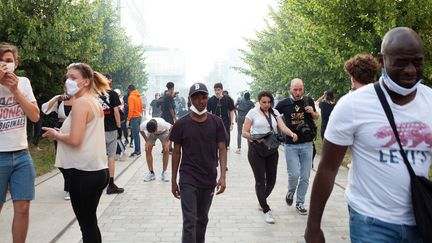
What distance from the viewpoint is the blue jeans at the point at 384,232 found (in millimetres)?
2145

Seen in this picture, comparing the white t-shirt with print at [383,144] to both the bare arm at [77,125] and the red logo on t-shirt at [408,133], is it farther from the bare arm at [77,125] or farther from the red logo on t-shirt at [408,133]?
the bare arm at [77,125]

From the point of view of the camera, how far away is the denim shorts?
3750 millimetres

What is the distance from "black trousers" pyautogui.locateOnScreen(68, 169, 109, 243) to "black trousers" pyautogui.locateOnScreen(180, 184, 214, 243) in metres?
0.83

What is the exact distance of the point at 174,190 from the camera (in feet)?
14.9

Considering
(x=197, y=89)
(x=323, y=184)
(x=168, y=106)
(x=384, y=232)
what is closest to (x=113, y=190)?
(x=197, y=89)

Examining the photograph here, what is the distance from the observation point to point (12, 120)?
151 inches

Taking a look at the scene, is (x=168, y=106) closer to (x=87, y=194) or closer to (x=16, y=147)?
(x=16, y=147)

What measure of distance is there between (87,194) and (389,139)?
8.00 feet

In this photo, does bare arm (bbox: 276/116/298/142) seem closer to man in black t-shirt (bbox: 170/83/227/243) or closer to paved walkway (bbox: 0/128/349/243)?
paved walkway (bbox: 0/128/349/243)

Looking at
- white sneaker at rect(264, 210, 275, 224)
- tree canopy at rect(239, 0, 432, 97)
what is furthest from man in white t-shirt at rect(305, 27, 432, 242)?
tree canopy at rect(239, 0, 432, 97)

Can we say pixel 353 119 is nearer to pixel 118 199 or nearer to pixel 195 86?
pixel 195 86

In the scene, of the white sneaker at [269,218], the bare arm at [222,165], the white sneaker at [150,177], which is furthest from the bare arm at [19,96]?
the white sneaker at [150,177]

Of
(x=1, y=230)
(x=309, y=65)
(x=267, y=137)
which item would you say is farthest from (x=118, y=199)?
(x=309, y=65)

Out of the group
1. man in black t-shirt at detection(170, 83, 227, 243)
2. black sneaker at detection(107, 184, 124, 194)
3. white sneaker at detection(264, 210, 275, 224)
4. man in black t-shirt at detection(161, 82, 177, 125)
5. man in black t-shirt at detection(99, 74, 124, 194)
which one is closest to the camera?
man in black t-shirt at detection(170, 83, 227, 243)
